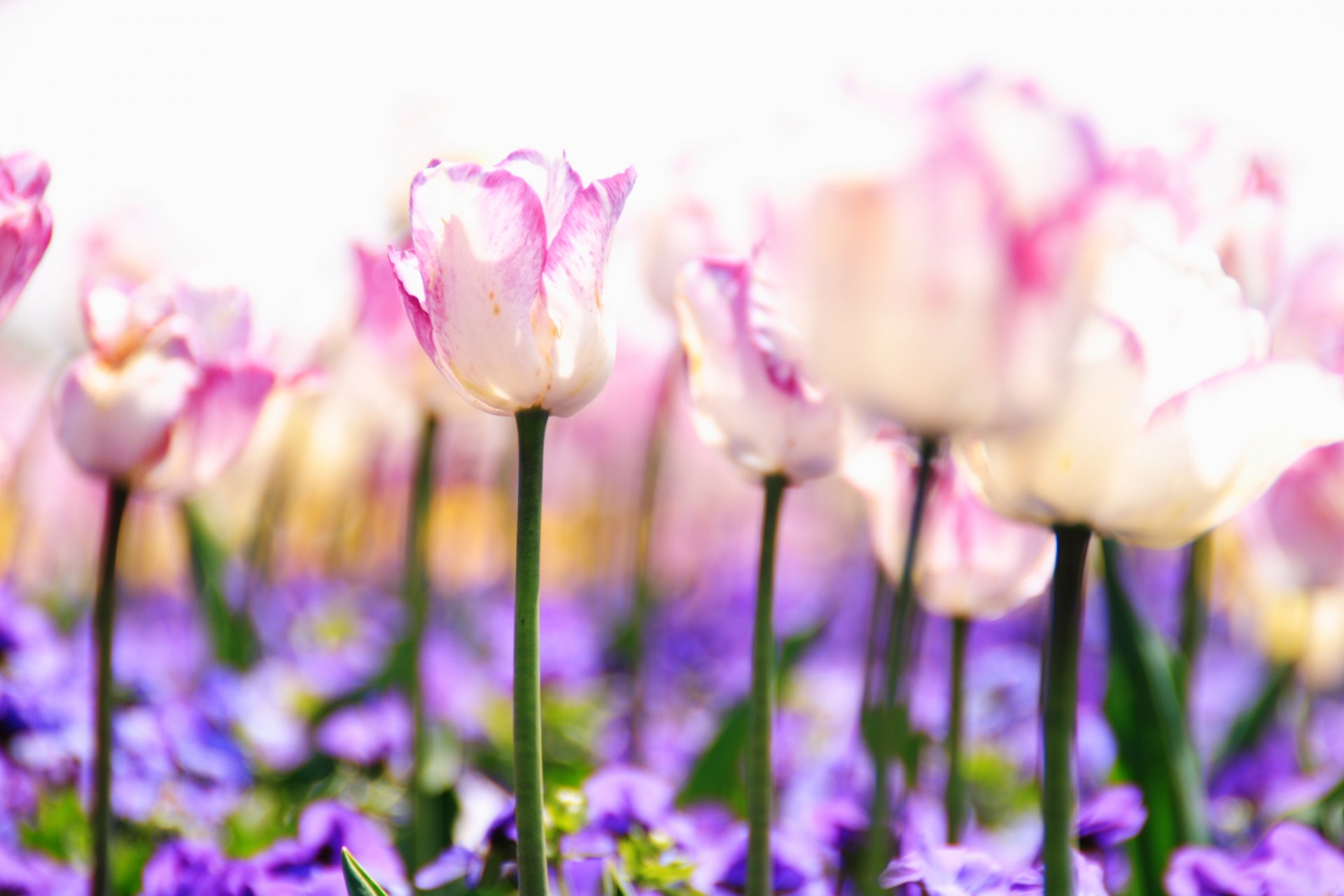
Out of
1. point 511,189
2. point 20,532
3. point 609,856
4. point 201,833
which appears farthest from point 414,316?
point 20,532

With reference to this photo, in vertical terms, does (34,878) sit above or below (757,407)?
below

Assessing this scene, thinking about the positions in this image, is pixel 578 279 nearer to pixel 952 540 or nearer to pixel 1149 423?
pixel 1149 423

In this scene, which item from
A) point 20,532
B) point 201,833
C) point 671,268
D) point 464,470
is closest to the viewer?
point 671,268

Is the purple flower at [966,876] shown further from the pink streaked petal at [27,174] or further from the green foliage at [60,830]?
the green foliage at [60,830]

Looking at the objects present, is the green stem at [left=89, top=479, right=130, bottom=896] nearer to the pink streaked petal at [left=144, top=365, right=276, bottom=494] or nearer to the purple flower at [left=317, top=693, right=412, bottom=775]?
the pink streaked petal at [left=144, top=365, right=276, bottom=494]

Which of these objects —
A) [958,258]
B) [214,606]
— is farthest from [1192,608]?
[214,606]

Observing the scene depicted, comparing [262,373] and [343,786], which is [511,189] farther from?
[343,786]

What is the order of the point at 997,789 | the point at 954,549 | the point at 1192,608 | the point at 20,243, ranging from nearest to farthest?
1. the point at 20,243
2. the point at 954,549
3. the point at 1192,608
4. the point at 997,789
